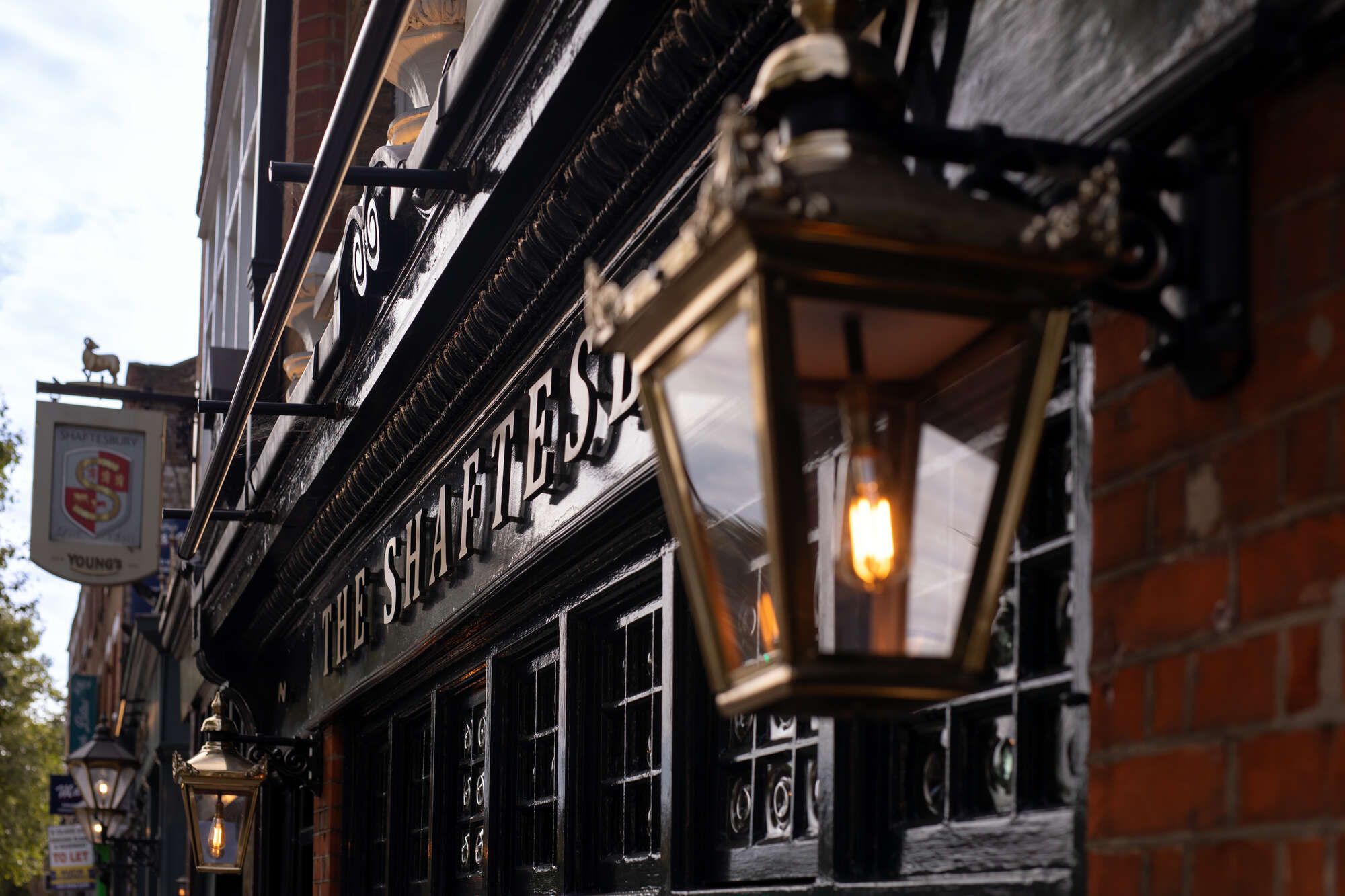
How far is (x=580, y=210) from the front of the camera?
4562 millimetres

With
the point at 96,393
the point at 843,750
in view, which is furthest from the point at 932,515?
the point at 96,393

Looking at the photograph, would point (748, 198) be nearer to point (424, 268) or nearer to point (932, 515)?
point (932, 515)

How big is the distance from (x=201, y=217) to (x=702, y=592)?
1718cm

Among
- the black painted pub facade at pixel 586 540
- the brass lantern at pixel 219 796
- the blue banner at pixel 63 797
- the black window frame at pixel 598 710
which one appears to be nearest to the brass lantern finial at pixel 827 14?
the black painted pub facade at pixel 586 540

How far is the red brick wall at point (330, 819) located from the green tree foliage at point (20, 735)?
2038 cm

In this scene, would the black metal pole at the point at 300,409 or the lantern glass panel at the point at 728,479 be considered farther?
the black metal pole at the point at 300,409

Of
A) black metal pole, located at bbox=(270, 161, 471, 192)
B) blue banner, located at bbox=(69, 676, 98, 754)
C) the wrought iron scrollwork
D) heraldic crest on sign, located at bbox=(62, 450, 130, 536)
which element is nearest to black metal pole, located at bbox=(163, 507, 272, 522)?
the wrought iron scrollwork

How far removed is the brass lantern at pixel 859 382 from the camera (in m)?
1.85

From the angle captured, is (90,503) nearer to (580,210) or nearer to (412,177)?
(412,177)

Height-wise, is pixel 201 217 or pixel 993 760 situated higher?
pixel 201 217

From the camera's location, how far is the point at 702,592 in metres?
2.12

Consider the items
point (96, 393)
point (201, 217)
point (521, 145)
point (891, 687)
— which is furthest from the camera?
point (201, 217)

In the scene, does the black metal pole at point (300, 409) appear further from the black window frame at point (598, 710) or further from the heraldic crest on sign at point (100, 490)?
the heraldic crest on sign at point (100, 490)

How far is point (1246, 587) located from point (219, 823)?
840 cm
